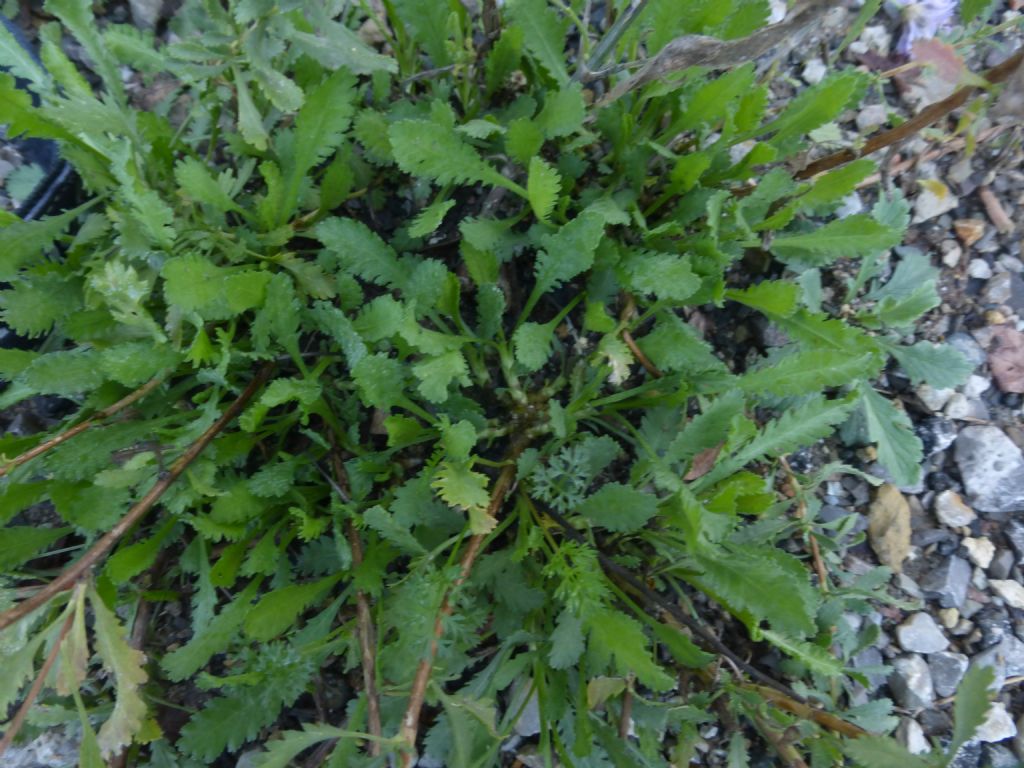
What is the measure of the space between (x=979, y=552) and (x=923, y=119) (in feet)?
3.27

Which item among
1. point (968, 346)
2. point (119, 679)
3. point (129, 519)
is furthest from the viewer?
point (968, 346)

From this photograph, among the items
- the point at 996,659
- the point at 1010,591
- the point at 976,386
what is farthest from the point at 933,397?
the point at 996,659

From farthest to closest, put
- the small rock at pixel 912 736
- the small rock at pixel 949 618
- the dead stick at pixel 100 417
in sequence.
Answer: the small rock at pixel 949 618 → the small rock at pixel 912 736 → the dead stick at pixel 100 417

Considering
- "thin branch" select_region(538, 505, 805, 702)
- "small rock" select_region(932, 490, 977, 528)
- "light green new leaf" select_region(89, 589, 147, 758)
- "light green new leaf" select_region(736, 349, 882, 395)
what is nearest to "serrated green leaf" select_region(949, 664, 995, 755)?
"thin branch" select_region(538, 505, 805, 702)

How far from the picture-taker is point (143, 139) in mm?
1552

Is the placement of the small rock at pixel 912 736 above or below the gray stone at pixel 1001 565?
below

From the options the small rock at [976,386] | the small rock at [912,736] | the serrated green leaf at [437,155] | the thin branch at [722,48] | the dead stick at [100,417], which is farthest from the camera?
the small rock at [976,386]

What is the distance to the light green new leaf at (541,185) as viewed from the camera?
139cm

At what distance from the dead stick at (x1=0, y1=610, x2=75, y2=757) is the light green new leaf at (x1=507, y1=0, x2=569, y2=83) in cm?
129

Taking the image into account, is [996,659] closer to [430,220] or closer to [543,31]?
[430,220]

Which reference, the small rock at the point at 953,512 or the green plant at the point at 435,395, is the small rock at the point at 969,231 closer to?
the green plant at the point at 435,395

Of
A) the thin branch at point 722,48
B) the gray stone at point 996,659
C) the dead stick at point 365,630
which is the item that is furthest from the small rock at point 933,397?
the dead stick at point 365,630

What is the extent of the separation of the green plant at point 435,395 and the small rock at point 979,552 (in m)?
0.30

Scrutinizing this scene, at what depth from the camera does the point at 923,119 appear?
1321 millimetres
